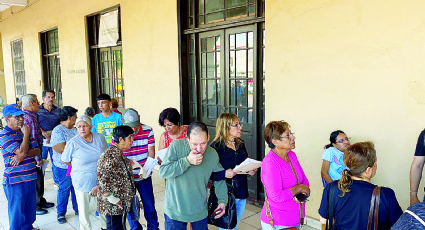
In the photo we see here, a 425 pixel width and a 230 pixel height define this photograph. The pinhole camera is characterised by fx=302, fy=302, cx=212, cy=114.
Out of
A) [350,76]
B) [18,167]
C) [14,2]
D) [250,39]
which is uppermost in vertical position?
[14,2]

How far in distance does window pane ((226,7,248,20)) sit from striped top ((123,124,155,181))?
2123mm

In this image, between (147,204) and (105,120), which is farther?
(105,120)

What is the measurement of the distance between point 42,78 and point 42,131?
255 inches

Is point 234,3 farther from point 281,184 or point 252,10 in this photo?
point 281,184

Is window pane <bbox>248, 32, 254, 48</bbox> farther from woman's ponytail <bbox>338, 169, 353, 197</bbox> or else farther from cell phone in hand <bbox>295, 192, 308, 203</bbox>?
woman's ponytail <bbox>338, 169, 353, 197</bbox>

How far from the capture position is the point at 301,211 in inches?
90.7

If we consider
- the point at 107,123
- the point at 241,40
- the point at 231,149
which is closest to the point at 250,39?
the point at 241,40

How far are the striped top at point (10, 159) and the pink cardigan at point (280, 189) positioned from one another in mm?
2514

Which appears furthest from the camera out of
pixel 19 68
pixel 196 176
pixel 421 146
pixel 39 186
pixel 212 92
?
pixel 19 68

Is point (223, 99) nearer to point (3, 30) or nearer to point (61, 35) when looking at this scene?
point (61, 35)

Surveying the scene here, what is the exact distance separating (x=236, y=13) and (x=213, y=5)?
1.81ft

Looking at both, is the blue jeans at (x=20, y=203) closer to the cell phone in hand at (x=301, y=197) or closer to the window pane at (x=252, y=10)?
the cell phone in hand at (x=301, y=197)

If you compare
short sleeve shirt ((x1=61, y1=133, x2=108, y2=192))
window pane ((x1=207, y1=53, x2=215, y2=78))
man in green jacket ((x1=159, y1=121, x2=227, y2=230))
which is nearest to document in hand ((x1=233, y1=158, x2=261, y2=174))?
man in green jacket ((x1=159, y1=121, x2=227, y2=230))

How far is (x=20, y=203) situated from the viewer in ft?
10.4
